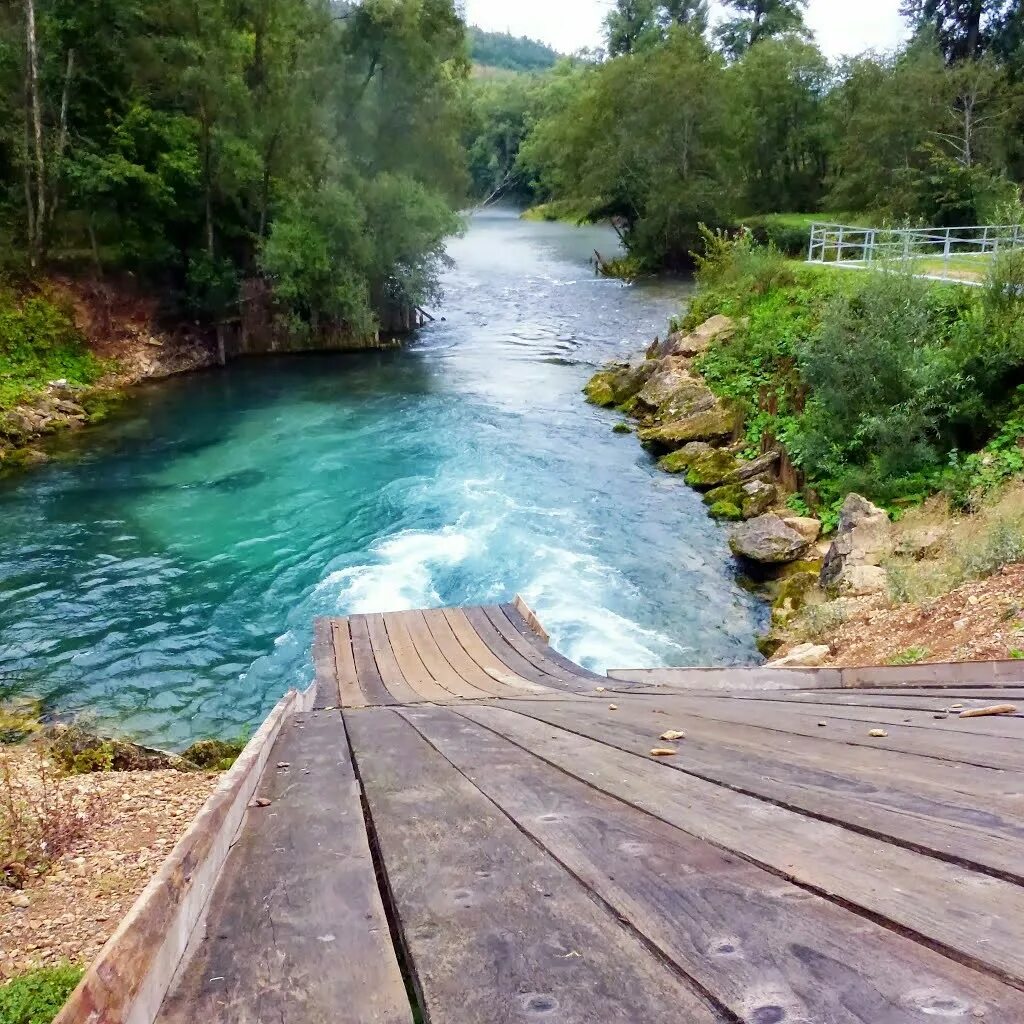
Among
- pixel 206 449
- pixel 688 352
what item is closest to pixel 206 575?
pixel 206 449

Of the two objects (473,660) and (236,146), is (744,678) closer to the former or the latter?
(473,660)

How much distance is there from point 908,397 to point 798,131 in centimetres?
3600

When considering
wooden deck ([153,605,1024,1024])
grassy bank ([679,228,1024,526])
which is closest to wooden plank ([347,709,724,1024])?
wooden deck ([153,605,1024,1024])

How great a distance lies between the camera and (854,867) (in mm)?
1614

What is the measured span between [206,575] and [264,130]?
17189mm

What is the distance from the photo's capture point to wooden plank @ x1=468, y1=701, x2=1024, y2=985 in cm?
130

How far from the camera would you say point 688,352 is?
19.8 metres

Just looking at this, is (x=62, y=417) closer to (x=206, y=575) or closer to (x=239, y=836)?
(x=206, y=575)

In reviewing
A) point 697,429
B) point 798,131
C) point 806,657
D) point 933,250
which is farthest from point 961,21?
point 806,657

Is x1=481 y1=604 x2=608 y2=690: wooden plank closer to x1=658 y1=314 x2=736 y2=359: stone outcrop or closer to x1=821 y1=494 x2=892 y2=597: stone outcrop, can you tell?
x1=821 y1=494 x2=892 y2=597: stone outcrop

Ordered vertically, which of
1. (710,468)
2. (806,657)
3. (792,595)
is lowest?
(792,595)

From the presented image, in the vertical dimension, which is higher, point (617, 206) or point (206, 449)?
point (617, 206)

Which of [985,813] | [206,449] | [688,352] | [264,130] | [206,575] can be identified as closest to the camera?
[985,813]

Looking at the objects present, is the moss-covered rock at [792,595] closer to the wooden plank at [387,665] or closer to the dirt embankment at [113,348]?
the wooden plank at [387,665]
